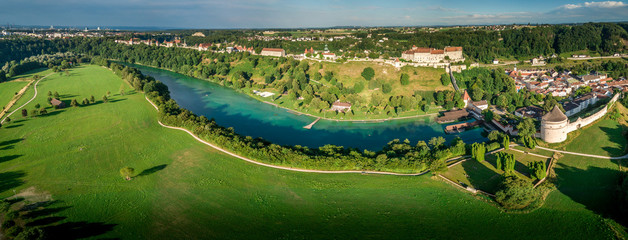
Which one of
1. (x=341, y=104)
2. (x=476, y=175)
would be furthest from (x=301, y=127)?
(x=476, y=175)

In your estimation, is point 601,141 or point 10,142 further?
point 10,142

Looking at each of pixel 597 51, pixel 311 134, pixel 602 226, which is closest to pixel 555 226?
pixel 602 226

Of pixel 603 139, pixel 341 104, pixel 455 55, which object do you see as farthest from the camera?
pixel 455 55

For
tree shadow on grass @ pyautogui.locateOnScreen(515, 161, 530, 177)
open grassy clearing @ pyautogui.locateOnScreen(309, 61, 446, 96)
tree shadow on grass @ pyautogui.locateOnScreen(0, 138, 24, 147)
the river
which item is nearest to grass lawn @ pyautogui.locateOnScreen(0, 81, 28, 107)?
tree shadow on grass @ pyautogui.locateOnScreen(0, 138, 24, 147)

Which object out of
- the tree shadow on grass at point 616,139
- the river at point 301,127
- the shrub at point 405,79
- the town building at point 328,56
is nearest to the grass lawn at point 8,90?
the river at point 301,127

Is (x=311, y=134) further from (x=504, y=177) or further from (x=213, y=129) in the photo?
(x=504, y=177)

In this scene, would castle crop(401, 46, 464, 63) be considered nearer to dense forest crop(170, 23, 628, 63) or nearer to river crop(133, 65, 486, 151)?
dense forest crop(170, 23, 628, 63)

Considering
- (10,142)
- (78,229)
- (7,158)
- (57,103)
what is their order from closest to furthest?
(78,229), (7,158), (10,142), (57,103)

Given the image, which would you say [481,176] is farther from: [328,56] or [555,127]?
[328,56]
